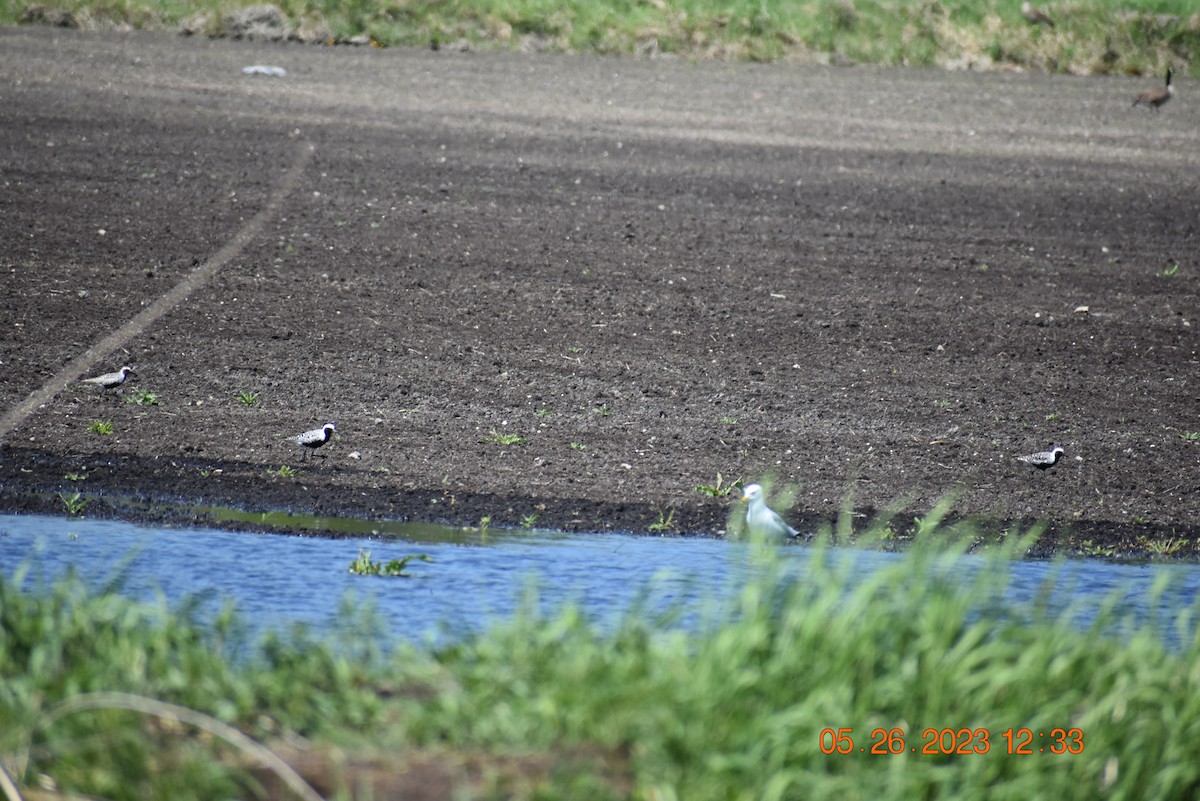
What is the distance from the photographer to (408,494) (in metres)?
8.08

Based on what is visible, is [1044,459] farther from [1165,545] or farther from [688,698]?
[688,698]

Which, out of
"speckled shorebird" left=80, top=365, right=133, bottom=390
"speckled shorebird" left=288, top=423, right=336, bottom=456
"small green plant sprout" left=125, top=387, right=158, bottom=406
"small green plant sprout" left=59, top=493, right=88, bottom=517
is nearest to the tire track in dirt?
"speckled shorebird" left=80, top=365, right=133, bottom=390

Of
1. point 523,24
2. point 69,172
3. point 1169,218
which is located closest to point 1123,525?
point 1169,218

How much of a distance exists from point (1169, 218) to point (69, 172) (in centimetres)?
1075

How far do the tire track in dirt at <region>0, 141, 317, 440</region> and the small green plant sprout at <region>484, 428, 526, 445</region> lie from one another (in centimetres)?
264

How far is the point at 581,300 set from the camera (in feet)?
38.9

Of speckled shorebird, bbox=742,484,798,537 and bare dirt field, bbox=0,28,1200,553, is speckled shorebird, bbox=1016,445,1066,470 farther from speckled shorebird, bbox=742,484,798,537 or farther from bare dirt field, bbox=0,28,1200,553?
speckled shorebird, bbox=742,484,798,537

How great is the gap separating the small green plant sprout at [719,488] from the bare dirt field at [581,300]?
0.44ft

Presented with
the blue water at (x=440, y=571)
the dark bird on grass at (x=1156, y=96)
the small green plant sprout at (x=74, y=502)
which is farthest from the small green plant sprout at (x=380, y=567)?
the dark bird on grass at (x=1156, y=96)

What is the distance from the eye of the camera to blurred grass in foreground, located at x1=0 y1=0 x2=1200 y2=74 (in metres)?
23.1

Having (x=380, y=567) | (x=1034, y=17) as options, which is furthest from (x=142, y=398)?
(x=1034, y=17)

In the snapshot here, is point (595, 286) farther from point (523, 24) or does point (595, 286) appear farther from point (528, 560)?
point (523, 24)
